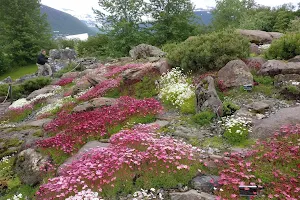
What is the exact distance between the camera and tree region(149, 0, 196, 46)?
1366 inches

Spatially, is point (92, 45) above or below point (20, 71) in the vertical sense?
above

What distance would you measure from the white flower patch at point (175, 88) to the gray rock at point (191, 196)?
18.6 ft

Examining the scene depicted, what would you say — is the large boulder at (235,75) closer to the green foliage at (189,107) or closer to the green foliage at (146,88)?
the green foliage at (189,107)

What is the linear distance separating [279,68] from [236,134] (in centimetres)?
508

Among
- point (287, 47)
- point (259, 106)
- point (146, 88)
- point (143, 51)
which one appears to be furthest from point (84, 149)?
point (143, 51)

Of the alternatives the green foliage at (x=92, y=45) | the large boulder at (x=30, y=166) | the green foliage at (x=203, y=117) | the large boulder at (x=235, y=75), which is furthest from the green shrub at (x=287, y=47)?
the green foliage at (x=92, y=45)

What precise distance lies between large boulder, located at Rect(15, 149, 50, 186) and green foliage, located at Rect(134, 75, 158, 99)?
6.39 metres

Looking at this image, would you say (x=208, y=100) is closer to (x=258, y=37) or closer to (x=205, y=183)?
(x=205, y=183)

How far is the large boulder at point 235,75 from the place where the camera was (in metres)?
11.4

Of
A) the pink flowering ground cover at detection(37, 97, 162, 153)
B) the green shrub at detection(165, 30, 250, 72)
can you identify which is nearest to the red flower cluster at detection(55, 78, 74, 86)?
the pink flowering ground cover at detection(37, 97, 162, 153)

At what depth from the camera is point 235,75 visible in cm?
1159

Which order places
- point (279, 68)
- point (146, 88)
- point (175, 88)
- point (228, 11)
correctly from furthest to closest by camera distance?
point (228, 11) → point (146, 88) → point (175, 88) → point (279, 68)

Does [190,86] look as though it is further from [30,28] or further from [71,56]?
[30,28]

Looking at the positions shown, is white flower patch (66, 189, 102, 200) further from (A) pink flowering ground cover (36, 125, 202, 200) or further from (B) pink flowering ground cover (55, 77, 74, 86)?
(B) pink flowering ground cover (55, 77, 74, 86)
